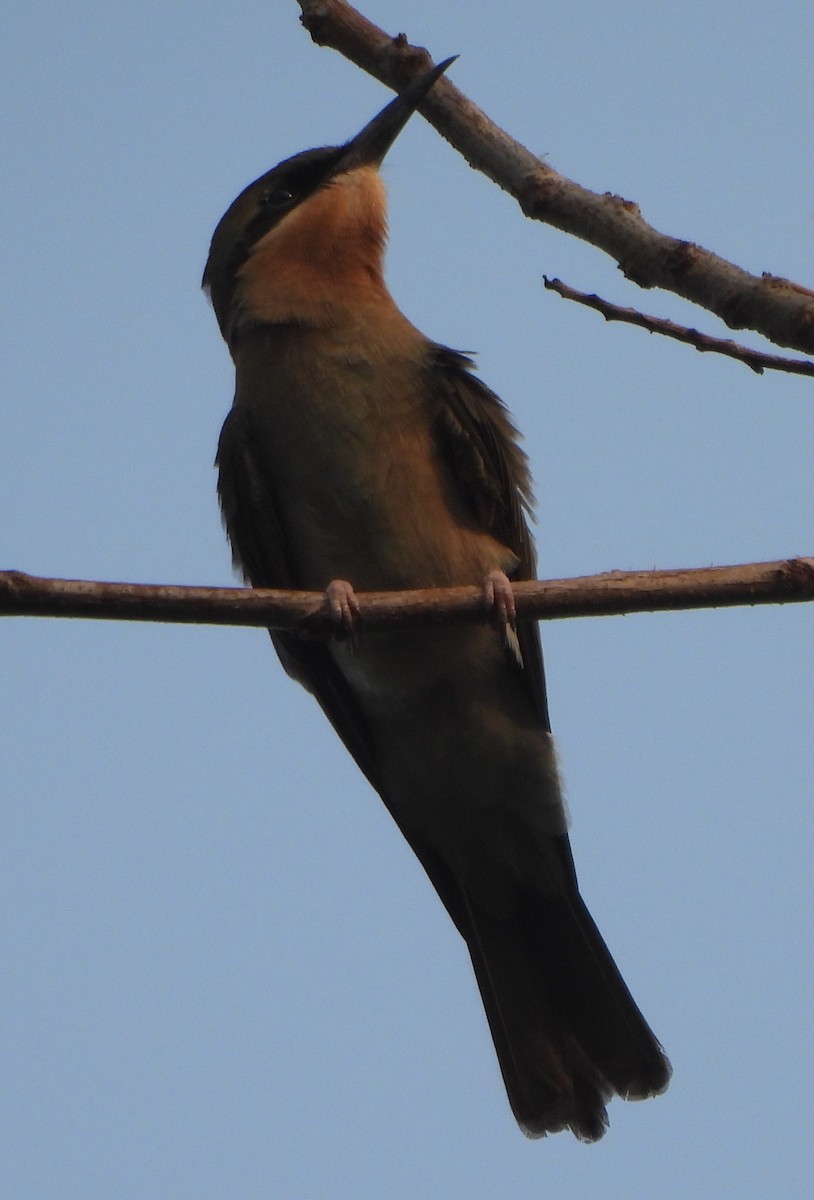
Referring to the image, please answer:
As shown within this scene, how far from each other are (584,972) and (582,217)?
10.2 ft

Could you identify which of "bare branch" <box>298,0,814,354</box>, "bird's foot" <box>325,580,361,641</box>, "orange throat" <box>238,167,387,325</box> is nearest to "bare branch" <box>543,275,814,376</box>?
"bare branch" <box>298,0,814,354</box>

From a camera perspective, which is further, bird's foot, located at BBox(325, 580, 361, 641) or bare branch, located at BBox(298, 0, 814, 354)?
bird's foot, located at BBox(325, 580, 361, 641)

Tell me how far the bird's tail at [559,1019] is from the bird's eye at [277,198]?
3167 mm

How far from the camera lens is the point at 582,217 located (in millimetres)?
3883

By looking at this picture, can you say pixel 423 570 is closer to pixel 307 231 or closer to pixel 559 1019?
pixel 307 231

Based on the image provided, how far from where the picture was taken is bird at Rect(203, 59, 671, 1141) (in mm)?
5281

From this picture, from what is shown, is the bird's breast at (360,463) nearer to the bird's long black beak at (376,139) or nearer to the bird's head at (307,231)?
the bird's head at (307,231)

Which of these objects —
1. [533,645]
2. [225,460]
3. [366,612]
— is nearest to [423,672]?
[533,645]

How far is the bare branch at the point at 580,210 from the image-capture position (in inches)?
136

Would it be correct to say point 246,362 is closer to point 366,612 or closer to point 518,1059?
point 366,612

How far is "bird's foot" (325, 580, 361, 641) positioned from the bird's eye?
259 centimetres

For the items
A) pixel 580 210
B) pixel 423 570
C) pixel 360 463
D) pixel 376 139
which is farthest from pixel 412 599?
pixel 376 139

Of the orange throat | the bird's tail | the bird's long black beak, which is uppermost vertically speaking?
the bird's long black beak

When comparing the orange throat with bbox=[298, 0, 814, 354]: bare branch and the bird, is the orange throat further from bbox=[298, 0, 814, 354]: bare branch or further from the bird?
bbox=[298, 0, 814, 354]: bare branch
